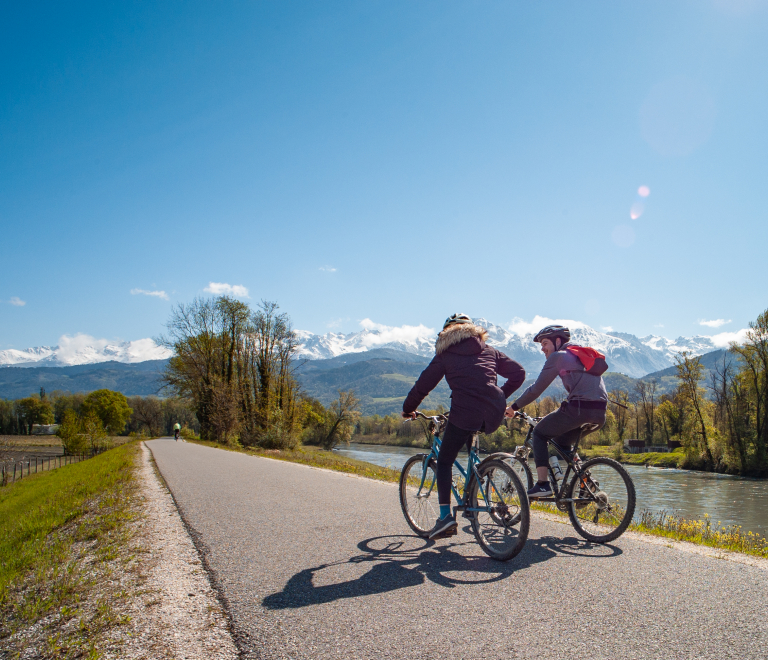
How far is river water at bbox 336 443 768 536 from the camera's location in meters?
21.4

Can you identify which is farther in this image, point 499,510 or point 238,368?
point 238,368

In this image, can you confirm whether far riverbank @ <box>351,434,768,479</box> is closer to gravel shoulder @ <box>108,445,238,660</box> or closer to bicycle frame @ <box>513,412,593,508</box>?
bicycle frame @ <box>513,412,593,508</box>

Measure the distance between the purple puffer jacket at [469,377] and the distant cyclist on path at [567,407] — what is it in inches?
26.7

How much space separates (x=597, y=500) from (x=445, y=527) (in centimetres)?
173

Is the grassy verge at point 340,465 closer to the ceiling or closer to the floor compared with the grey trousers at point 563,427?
closer to the floor

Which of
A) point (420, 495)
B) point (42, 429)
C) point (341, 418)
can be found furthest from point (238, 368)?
point (42, 429)

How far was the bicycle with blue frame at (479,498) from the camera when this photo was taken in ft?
13.6

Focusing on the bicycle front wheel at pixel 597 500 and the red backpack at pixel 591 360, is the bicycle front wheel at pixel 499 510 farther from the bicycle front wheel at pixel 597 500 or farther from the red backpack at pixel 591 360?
the red backpack at pixel 591 360

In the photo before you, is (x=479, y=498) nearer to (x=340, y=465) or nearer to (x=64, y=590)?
(x=64, y=590)

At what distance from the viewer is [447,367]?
461 cm

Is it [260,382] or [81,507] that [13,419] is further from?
[81,507]

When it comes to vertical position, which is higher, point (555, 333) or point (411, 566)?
point (555, 333)

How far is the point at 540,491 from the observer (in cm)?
505

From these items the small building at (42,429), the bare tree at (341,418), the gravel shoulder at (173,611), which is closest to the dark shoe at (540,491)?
the gravel shoulder at (173,611)
